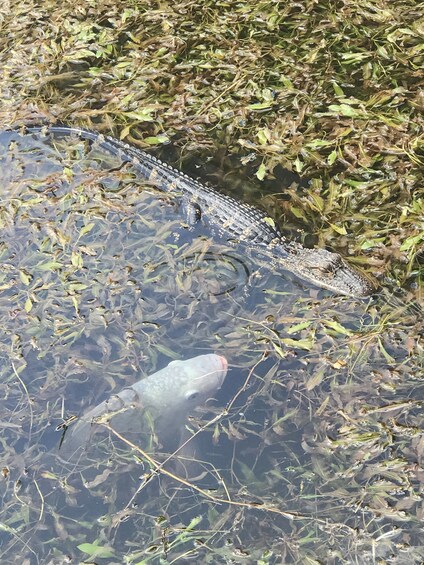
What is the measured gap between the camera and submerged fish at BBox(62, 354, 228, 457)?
3.36m

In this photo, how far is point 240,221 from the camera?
13.2ft

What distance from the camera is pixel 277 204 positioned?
4168 millimetres

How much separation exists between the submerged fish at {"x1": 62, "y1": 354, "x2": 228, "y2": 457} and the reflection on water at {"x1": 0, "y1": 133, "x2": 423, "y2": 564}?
0.21ft

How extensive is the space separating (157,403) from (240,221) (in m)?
1.32

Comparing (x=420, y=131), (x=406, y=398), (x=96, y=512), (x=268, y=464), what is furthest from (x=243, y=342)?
(x=420, y=131)

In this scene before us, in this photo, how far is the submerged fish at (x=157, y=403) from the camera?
336 cm

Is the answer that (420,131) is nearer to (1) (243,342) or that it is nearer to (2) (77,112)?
(1) (243,342)

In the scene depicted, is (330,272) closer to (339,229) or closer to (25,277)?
(339,229)

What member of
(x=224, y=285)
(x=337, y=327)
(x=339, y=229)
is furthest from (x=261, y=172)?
(x=337, y=327)

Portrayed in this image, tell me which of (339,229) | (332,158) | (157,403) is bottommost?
(157,403)

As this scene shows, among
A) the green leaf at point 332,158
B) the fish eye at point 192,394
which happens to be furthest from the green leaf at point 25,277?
the green leaf at point 332,158

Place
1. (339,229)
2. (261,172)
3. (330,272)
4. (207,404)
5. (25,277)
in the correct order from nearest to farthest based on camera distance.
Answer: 1. (207,404)
2. (330,272)
3. (339,229)
4. (25,277)
5. (261,172)

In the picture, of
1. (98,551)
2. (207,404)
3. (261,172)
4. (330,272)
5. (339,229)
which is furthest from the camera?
(261,172)

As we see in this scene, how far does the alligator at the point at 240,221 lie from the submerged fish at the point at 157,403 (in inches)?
31.3
